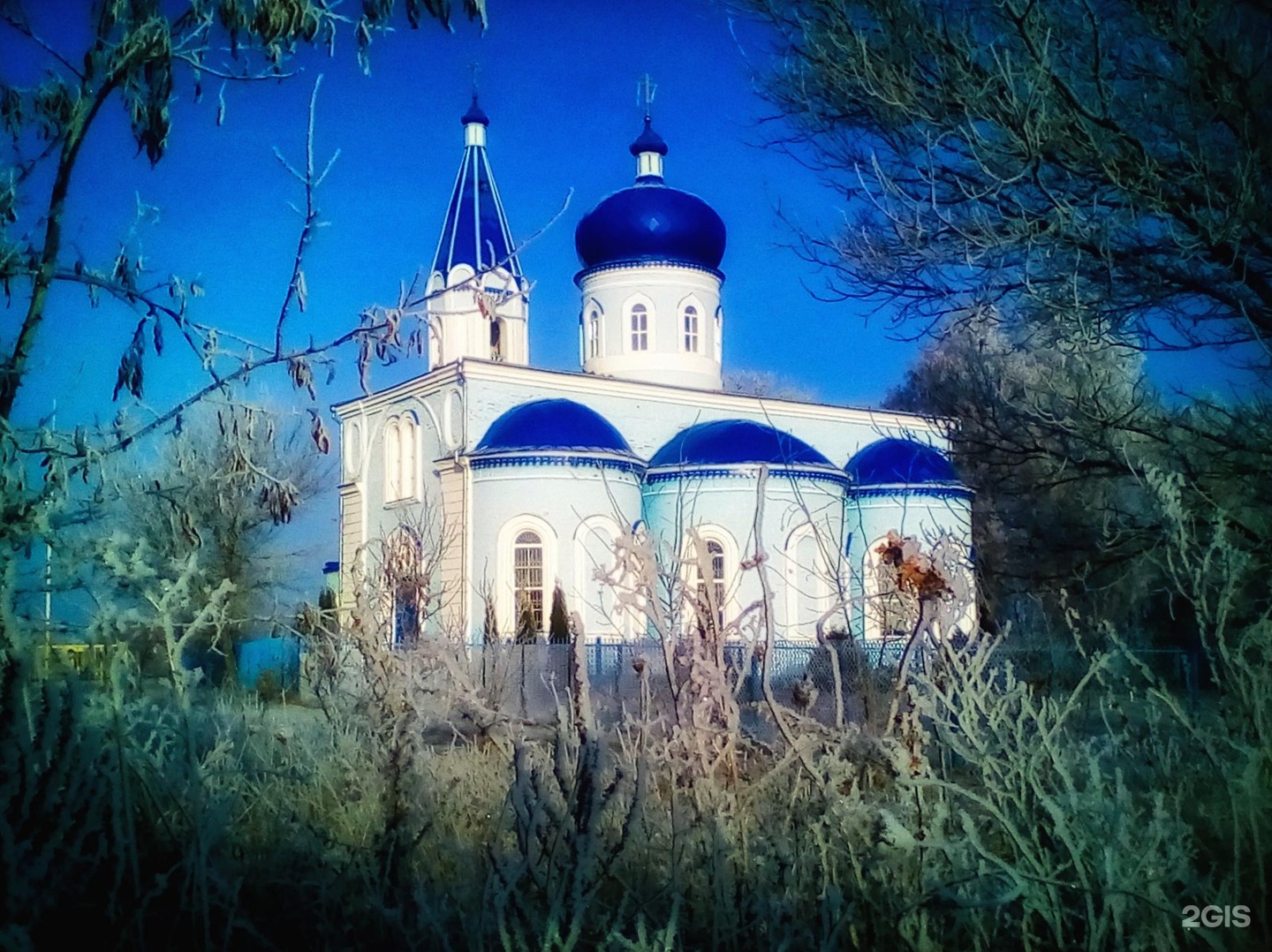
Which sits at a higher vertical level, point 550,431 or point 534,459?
point 550,431

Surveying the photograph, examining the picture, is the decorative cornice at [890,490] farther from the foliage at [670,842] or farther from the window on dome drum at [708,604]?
the window on dome drum at [708,604]

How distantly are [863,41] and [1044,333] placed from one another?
2.08m

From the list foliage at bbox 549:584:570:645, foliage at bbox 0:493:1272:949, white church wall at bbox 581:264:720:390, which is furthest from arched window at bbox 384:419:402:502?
foliage at bbox 0:493:1272:949

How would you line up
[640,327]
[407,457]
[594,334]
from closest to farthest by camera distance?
[407,457], [640,327], [594,334]

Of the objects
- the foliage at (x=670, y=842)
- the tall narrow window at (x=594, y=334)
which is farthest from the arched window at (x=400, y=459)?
the foliage at (x=670, y=842)

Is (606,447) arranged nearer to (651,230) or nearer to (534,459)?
(534,459)

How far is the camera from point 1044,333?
697 cm

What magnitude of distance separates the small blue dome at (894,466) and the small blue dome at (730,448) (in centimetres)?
137

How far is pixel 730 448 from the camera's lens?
20.6 meters

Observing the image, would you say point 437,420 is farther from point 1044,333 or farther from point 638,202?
point 1044,333

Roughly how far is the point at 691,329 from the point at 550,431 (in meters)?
6.34

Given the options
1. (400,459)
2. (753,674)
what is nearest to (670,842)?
(753,674)

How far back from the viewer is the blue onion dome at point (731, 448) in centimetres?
2038

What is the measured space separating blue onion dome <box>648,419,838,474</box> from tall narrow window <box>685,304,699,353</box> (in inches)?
115
